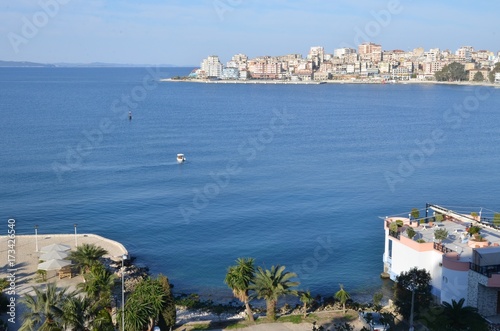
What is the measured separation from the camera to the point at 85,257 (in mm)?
21766

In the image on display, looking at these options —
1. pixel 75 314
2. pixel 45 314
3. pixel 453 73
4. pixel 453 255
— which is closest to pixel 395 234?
pixel 453 255

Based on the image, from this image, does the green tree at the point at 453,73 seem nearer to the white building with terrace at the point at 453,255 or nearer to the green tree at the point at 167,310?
the white building with terrace at the point at 453,255

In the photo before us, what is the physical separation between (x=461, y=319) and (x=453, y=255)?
4.22 meters

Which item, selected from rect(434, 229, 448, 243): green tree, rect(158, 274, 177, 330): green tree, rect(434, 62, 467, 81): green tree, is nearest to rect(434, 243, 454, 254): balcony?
rect(434, 229, 448, 243): green tree

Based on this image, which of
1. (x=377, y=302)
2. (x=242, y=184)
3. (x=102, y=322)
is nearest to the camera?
(x=102, y=322)

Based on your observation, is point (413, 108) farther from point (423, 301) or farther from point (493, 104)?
point (423, 301)

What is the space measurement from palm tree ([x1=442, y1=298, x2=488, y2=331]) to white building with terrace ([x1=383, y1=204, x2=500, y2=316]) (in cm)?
307

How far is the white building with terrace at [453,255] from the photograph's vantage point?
58.3 ft

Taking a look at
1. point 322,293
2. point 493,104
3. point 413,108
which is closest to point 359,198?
point 322,293

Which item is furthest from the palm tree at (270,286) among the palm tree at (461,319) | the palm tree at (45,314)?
the palm tree at (45,314)

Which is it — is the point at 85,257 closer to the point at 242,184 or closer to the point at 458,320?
the point at 458,320

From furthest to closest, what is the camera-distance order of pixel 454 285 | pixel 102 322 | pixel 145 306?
pixel 454 285 < pixel 145 306 < pixel 102 322

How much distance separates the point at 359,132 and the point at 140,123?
28932 mm

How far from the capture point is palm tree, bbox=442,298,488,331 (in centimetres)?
1457
